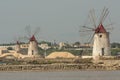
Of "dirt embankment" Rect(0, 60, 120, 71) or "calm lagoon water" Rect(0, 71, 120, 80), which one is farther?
"dirt embankment" Rect(0, 60, 120, 71)

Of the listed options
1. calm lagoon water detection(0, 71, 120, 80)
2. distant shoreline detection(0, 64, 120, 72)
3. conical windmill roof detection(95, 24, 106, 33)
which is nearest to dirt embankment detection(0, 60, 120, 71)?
distant shoreline detection(0, 64, 120, 72)

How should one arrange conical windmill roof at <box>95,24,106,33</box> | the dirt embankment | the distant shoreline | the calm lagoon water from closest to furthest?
the calm lagoon water
the distant shoreline
the dirt embankment
conical windmill roof at <box>95,24,106,33</box>

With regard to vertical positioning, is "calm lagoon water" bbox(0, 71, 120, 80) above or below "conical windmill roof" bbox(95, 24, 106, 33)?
below

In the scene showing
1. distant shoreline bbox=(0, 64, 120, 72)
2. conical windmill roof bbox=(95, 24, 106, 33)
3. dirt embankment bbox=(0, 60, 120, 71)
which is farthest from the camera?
conical windmill roof bbox=(95, 24, 106, 33)

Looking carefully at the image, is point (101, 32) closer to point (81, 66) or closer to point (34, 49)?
point (81, 66)

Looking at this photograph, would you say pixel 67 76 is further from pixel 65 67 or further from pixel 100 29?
pixel 100 29

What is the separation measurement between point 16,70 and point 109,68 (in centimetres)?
1047

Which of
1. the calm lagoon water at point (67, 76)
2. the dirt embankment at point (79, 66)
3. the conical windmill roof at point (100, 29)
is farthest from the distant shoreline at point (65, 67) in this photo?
the calm lagoon water at point (67, 76)

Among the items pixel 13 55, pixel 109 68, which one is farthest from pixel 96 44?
pixel 13 55

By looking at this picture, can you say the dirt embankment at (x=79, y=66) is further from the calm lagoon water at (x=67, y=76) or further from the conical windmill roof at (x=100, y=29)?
the calm lagoon water at (x=67, y=76)

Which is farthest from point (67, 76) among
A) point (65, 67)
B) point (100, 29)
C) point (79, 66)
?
point (100, 29)

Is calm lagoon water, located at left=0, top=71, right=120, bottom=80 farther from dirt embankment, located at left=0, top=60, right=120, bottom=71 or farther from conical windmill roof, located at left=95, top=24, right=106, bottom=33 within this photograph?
conical windmill roof, located at left=95, top=24, right=106, bottom=33

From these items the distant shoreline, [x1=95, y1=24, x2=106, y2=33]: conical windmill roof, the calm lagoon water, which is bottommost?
the calm lagoon water

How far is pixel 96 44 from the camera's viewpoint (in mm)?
59062
